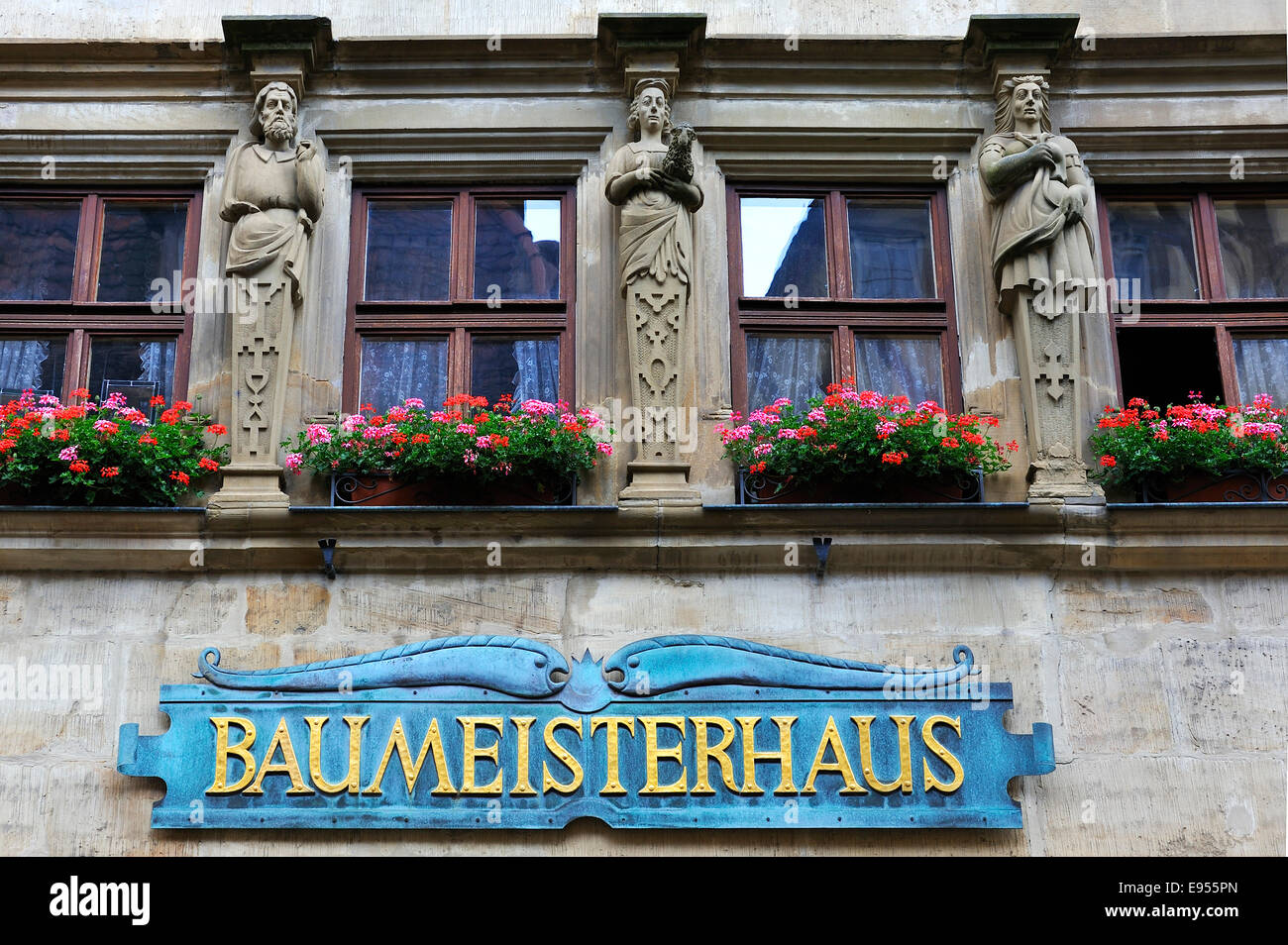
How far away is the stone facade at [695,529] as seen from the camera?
299 inches

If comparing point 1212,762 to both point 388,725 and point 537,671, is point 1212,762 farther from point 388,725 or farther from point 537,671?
point 388,725

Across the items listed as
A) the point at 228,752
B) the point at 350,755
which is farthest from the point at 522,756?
the point at 228,752

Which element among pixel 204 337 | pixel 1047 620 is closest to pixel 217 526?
pixel 204 337

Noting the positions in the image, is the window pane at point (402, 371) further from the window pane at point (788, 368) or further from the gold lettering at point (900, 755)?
the gold lettering at point (900, 755)

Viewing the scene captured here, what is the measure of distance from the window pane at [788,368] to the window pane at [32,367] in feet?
12.3

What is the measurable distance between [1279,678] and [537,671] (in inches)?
140

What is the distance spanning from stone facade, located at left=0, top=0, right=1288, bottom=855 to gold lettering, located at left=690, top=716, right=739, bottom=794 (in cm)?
24

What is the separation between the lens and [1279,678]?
779 centimetres

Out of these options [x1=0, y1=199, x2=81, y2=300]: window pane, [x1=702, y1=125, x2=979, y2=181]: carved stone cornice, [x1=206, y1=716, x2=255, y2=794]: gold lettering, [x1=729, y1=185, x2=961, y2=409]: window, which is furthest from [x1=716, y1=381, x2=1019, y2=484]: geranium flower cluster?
[x1=0, y1=199, x2=81, y2=300]: window pane

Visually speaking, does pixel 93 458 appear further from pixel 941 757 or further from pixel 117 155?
pixel 941 757

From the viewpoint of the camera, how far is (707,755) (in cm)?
746

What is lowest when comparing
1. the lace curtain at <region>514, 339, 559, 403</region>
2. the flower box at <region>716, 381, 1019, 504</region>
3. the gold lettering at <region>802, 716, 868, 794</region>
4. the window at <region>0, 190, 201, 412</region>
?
the gold lettering at <region>802, 716, 868, 794</region>

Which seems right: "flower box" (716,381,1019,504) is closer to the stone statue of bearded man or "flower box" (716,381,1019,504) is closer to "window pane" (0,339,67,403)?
the stone statue of bearded man

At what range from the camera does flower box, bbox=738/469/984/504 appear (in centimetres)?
813
